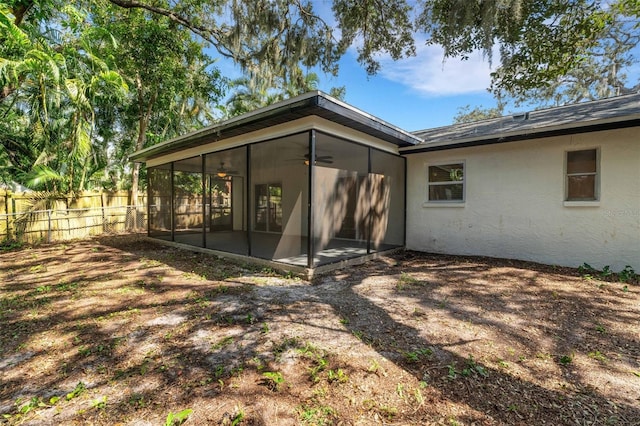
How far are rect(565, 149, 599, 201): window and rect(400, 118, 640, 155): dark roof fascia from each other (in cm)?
49

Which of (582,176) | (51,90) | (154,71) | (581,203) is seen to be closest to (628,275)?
(581,203)

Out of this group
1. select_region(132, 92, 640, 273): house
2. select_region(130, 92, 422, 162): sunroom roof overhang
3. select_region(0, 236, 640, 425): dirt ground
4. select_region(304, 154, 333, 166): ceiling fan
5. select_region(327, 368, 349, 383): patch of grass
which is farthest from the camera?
select_region(304, 154, 333, 166): ceiling fan

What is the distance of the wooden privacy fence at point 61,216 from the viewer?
27.0ft

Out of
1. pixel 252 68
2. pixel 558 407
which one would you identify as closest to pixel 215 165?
pixel 252 68

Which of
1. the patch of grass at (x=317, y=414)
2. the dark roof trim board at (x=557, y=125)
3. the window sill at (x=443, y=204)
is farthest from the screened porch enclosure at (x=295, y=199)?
the patch of grass at (x=317, y=414)

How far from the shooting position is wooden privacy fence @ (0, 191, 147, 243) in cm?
823

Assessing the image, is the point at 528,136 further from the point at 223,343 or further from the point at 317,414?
the point at 223,343

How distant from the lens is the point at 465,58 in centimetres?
705

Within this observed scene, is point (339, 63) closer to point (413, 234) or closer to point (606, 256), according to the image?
point (413, 234)

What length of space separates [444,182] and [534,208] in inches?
76.6

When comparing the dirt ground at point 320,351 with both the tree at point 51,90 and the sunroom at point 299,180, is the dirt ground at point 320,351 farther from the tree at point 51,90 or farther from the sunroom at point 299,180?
the tree at point 51,90

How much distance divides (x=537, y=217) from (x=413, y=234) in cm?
269

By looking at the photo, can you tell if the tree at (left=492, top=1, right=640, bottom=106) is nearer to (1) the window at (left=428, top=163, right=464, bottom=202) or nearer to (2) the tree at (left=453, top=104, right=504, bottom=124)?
(1) the window at (left=428, top=163, right=464, bottom=202)

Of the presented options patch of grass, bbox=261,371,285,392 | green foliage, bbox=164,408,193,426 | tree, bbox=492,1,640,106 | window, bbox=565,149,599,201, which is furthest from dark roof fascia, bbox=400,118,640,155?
green foliage, bbox=164,408,193,426
